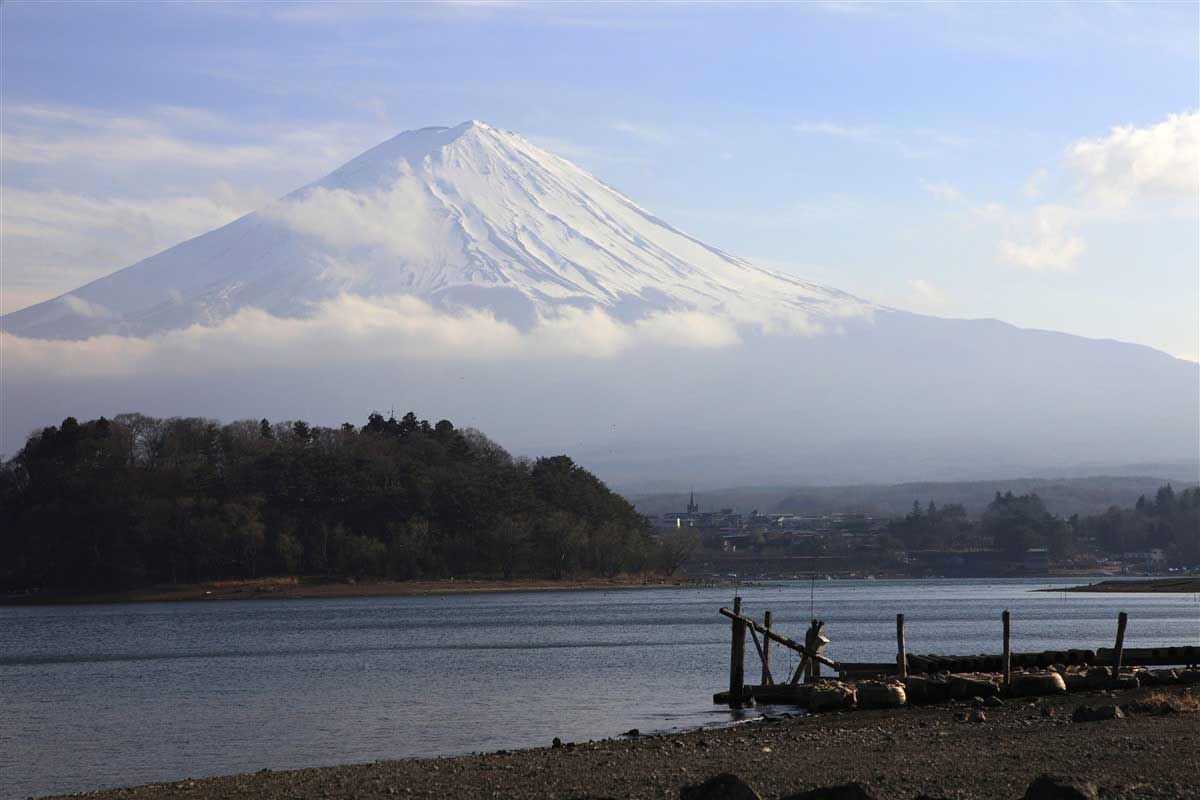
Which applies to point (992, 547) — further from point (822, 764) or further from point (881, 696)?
point (822, 764)

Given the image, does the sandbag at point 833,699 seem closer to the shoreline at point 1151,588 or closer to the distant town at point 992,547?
the shoreline at point 1151,588

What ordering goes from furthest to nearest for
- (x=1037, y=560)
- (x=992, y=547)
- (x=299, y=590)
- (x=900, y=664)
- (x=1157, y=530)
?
1. (x=1157, y=530)
2. (x=992, y=547)
3. (x=1037, y=560)
4. (x=299, y=590)
5. (x=900, y=664)

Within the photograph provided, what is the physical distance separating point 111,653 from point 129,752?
96.2 ft

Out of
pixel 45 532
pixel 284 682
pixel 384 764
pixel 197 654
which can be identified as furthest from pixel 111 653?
pixel 45 532

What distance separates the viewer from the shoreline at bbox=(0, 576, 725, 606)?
322 ft

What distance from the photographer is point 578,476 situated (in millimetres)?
122375

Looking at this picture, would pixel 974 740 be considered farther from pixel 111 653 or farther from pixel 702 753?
pixel 111 653

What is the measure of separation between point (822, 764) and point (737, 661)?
11594 millimetres

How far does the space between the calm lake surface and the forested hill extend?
11.0m

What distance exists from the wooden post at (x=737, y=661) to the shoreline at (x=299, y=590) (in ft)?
233

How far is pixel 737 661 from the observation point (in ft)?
104

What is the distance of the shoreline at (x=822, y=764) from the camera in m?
18.2

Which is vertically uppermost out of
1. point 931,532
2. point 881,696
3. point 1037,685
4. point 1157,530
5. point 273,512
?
point 273,512

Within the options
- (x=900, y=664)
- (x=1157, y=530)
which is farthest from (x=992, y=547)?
(x=900, y=664)
